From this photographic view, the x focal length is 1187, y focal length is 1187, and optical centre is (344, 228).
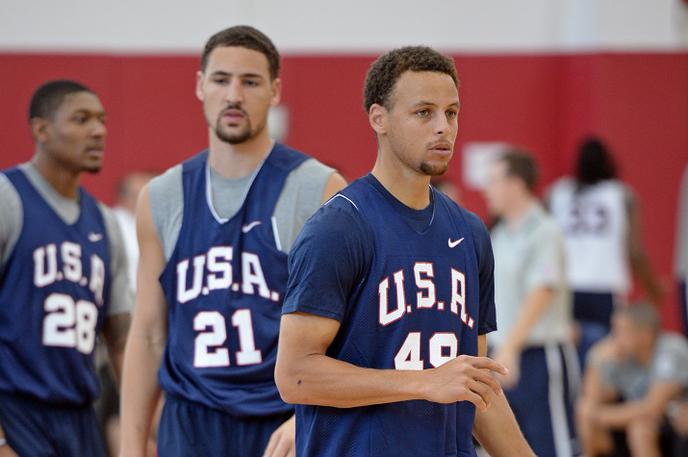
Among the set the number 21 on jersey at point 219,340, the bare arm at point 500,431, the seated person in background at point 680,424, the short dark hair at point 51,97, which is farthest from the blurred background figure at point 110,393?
the seated person in background at point 680,424

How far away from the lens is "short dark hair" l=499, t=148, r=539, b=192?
753 cm

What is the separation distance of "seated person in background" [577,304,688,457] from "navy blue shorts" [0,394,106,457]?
466 cm

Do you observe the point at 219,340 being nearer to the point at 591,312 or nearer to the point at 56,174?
the point at 56,174

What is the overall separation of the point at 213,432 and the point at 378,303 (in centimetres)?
109

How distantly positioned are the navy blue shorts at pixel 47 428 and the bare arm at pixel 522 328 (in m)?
2.95

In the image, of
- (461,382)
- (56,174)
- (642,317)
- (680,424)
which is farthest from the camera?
(642,317)

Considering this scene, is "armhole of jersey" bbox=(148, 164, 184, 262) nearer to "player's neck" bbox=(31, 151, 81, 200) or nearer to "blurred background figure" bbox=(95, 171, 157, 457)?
"player's neck" bbox=(31, 151, 81, 200)

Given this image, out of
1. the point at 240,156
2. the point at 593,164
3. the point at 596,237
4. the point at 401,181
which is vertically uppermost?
the point at 593,164

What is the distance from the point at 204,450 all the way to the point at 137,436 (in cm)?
24

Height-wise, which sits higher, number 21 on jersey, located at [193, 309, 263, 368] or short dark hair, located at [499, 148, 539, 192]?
short dark hair, located at [499, 148, 539, 192]

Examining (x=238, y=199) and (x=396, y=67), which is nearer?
(x=396, y=67)

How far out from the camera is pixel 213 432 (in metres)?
3.95

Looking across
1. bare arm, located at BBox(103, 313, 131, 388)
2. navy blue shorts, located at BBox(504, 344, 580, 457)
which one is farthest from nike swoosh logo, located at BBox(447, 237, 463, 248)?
navy blue shorts, located at BBox(504, 344, 580, 457)

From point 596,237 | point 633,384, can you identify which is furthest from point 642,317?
point 596,237
